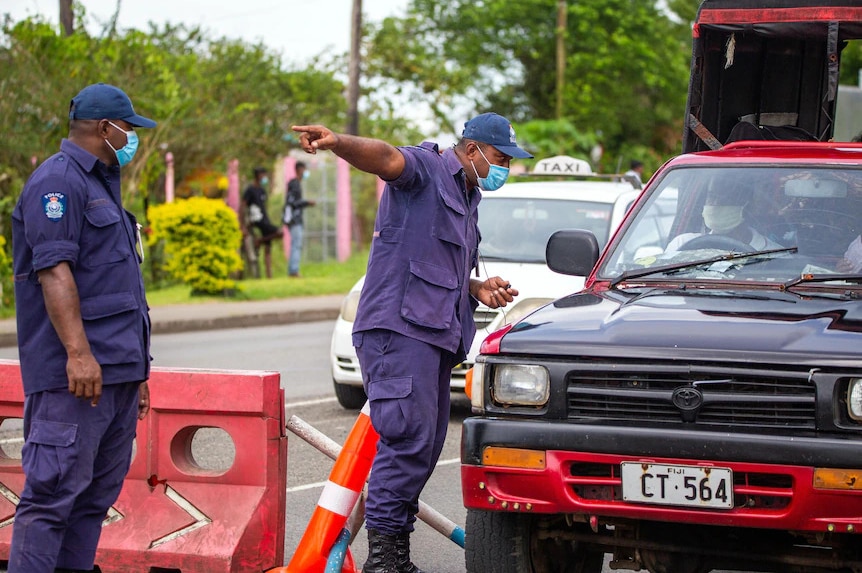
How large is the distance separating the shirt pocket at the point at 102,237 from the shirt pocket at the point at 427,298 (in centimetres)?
110

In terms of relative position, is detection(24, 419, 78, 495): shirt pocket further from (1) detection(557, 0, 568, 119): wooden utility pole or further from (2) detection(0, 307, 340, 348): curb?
(1) detection(557, 0, 568, 119): wooden utility pole

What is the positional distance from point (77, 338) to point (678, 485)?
2.05m

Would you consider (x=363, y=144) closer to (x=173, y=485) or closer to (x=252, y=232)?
(x=173, y=485)

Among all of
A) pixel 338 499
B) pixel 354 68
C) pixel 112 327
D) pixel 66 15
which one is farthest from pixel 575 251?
pixel 354 68

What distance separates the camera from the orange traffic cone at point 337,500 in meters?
5.18

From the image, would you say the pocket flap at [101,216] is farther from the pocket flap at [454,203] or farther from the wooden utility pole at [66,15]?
the wooden utility pole at [66,15]

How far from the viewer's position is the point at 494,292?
18.5 ft

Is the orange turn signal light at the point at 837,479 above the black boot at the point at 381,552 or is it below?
above

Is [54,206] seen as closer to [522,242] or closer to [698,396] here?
[698,396]

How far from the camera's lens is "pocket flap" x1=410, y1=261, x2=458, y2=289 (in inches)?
205

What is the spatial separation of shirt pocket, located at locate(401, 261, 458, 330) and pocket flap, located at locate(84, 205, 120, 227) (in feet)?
3.77

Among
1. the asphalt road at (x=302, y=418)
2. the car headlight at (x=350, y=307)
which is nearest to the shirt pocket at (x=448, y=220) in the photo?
the asphalt road at (x=302, y=418)

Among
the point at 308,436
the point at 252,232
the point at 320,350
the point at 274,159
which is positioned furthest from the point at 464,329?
the point at 274,159

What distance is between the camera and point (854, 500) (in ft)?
13.6
